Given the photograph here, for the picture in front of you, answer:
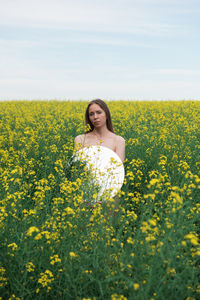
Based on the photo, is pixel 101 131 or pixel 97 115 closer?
pixel 97 115

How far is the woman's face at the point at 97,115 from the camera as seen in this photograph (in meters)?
5.05

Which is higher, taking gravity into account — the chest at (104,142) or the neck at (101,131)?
the neck at (101,131)

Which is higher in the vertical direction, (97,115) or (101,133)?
(97,115)

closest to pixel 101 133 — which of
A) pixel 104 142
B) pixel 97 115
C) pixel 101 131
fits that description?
pixel 101 131

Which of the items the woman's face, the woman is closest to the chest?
the woman

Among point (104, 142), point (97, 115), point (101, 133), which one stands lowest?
point (104, 142)

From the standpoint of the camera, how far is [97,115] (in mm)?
5043

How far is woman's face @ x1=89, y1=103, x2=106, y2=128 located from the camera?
5.05 metres

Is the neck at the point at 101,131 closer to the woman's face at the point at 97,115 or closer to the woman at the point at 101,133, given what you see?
the woman at the point at 101,133

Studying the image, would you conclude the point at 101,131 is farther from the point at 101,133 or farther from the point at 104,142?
the point at 104,142

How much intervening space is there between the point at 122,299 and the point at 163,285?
330mm

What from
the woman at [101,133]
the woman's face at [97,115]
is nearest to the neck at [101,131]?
the woman at [101,133]

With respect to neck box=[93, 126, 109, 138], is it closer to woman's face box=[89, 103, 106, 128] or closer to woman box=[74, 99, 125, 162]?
woman box=[74, 99, 125, 162]

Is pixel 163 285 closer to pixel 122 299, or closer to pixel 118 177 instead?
pixel 122 299
